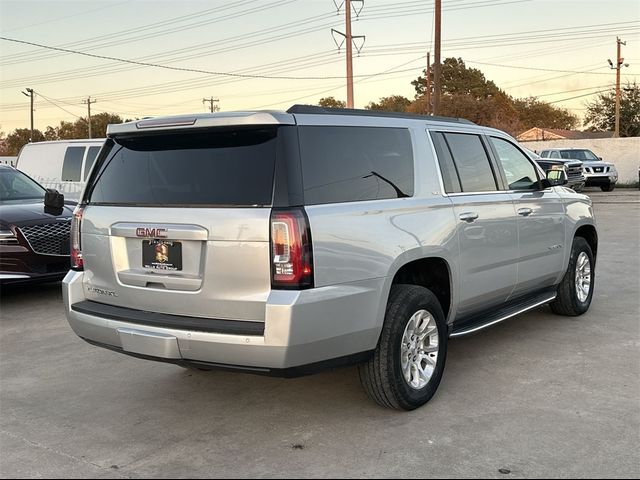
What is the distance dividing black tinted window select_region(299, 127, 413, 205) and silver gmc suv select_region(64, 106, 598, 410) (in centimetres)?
1

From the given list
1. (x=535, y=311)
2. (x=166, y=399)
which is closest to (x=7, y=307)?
(x=166, y=399)

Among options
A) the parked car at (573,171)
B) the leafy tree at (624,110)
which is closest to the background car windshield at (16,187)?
the parked car at (573,171)

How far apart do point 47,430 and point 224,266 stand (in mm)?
1676

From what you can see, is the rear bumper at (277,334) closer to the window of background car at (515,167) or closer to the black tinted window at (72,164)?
the window of background car at (515,167)

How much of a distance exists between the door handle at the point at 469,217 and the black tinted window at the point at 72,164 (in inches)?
390

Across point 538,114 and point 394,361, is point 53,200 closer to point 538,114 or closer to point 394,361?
point 394,361

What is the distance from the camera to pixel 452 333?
185 inches

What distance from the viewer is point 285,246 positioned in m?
3.38

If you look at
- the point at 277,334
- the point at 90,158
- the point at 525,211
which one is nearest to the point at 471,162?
the point at 525,211

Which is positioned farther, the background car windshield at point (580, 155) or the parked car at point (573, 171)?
the background car windshield at point (580, 155)

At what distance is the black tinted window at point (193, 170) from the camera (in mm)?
3545

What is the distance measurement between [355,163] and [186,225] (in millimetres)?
1104

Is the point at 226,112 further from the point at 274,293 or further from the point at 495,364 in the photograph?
the point at 495,364

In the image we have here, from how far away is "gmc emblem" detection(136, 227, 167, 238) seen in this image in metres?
3.65
